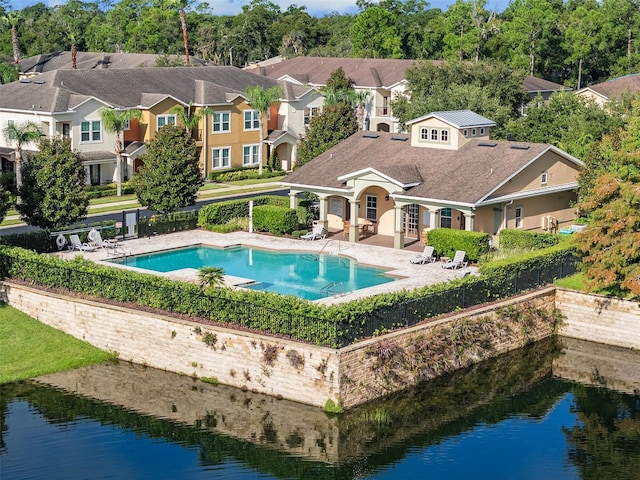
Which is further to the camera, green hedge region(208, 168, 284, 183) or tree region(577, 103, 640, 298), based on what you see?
green hedge region(208, 168, 284, 183)

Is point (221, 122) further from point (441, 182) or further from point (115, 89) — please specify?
point (441, 182)

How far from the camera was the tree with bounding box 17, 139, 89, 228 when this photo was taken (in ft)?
151

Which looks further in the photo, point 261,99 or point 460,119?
point 261,99

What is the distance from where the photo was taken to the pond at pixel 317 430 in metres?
28.6

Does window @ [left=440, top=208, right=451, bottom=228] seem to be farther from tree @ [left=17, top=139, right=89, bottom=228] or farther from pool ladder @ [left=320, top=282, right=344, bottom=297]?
tree @ [left=17, top=139, right=89, bottom=228]

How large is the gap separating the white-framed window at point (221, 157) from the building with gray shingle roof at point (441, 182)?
22.0m

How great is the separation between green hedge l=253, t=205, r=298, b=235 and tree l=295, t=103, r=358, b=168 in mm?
10311

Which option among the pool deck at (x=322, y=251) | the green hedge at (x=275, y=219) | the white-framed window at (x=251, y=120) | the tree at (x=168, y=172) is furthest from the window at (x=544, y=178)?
the white-framed window at (x=251, y=120)

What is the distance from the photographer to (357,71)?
101m

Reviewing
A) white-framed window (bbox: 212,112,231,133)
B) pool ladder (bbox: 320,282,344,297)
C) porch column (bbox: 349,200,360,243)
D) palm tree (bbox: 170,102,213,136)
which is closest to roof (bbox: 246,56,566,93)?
white-framed window (bbox: 212,112,231,133)

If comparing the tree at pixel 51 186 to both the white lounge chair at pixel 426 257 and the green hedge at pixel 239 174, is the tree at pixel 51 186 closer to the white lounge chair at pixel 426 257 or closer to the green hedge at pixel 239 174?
the white lounge chair at pixel 426 257

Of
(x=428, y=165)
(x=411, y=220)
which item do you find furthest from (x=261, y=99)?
(x=411, y=220)

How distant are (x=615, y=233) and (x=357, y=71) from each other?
6525cm

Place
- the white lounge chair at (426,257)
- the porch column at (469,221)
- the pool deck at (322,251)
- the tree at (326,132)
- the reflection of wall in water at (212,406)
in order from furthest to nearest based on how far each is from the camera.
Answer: the tree at (326,132) < the porch column at (469,221) < the white lounge chair at (426,257) < the pool deck at (322,251) < the reflection of wall in water at (212,406)
